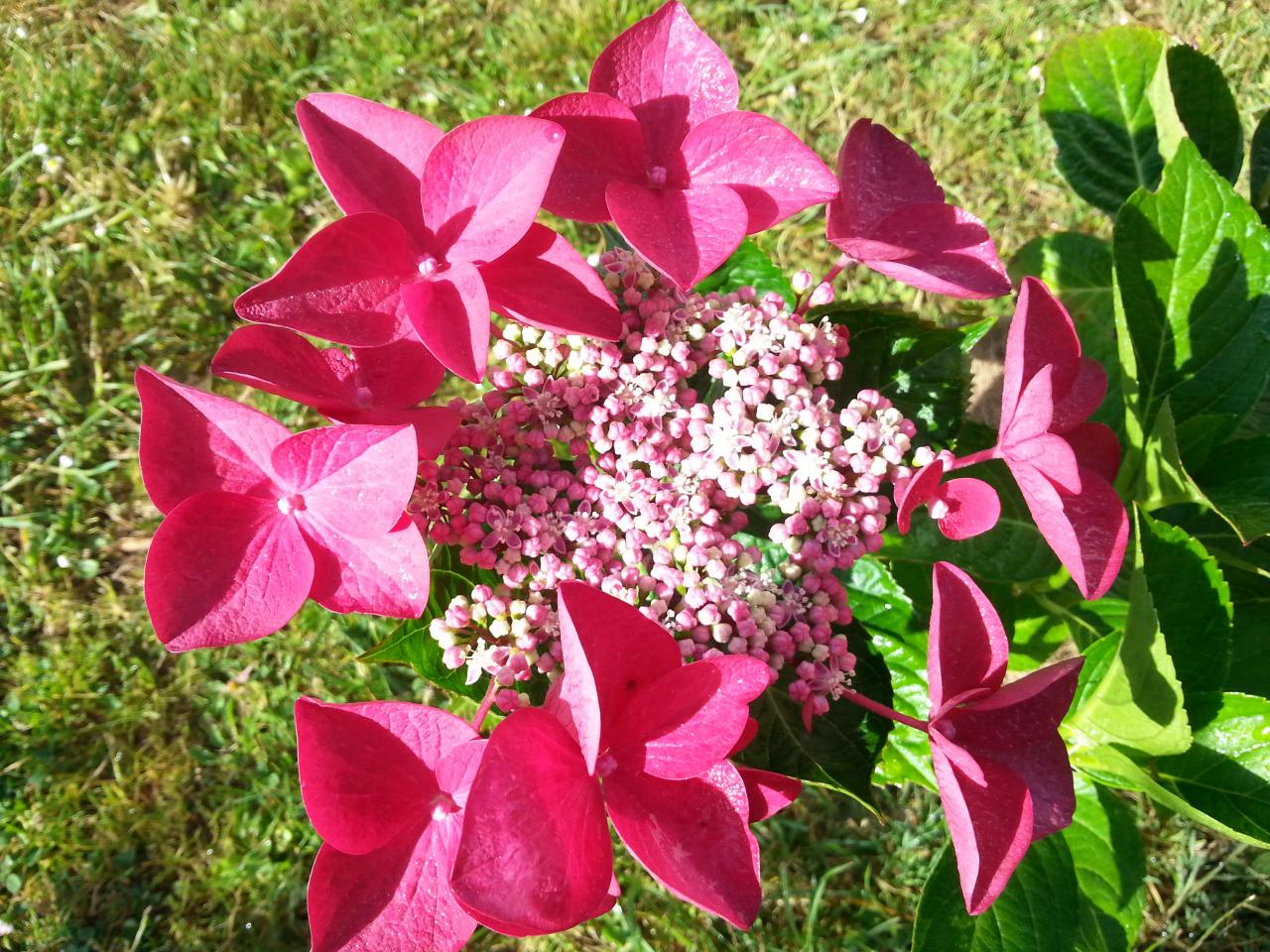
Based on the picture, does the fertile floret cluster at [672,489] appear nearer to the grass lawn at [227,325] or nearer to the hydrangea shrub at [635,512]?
the hydrangea shrub at [635,512]

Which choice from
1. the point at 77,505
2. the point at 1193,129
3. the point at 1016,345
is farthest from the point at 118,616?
the point at 1193,129

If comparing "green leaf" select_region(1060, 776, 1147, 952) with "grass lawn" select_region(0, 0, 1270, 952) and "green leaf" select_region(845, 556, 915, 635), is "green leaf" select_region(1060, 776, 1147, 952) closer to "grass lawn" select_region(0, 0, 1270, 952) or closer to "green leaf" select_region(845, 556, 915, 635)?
"green leaf" select_region(845, 556, 915, 635)

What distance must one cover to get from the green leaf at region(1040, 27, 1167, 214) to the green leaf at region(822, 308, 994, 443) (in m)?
0.56

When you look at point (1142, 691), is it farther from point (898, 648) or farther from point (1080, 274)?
point (1080, 274)

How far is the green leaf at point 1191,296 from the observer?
1145mm

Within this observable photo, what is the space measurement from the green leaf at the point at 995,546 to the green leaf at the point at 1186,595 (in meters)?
0.16

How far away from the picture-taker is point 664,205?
85cm

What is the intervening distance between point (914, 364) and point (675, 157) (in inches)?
14.0

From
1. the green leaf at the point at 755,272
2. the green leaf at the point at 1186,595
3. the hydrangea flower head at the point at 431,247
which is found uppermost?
the hydrangea flower head at the point at 431,247

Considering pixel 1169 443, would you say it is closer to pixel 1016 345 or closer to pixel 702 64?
pixel 1016 345

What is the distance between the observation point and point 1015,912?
120cm

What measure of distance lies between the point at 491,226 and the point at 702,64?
9.5 inches

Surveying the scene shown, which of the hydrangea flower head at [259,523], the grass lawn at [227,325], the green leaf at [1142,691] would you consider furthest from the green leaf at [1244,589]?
the hydrangea flower head at [259,523]

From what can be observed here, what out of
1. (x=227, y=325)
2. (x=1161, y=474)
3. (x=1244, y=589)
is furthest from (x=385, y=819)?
(x=227, y=325)
